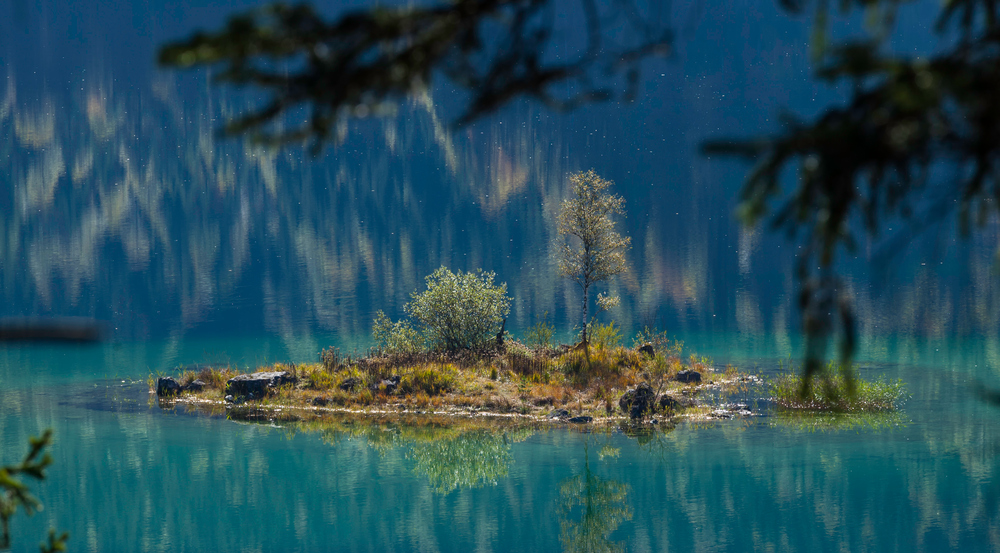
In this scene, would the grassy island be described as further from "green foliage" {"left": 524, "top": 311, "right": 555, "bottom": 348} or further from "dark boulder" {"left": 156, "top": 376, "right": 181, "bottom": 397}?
"green foliage" {"left": 524, "top": 311, "right": 555, "bottom": 348}

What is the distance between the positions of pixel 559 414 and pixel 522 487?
7083 mm

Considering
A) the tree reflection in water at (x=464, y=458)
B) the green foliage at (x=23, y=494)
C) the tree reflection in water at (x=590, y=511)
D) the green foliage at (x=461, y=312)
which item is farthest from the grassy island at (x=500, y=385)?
the green foliage at (x=23, y=494)

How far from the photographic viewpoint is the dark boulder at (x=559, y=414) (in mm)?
30703

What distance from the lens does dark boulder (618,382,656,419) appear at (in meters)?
30.3

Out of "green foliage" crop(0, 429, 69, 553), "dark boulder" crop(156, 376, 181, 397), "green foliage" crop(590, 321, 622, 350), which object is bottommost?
"dark boulder" crop(156, 376, 181, 397)

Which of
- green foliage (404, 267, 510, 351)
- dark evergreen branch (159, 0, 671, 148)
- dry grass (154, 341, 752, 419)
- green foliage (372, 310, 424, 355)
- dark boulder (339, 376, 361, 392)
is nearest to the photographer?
dark evergreen branch (159, 0, 671, 148)

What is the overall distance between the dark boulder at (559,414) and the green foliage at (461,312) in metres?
7.81

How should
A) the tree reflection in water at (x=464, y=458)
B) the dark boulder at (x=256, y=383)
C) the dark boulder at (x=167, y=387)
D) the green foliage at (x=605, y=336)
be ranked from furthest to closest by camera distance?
1. the dark boulder at (x=167, y=387)
2. the green foliage at (x=605, y=336)
3. the dark boulder at (x=256, y=383)
4. the tree reflection in water at (x=464, y=458)

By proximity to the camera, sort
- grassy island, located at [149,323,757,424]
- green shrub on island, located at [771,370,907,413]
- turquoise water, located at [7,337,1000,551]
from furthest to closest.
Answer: grassy island, located at [149,323,757,424], green shrub on island, located at [771,370,907,413], turquoise water, located at [7,337,1000,551]

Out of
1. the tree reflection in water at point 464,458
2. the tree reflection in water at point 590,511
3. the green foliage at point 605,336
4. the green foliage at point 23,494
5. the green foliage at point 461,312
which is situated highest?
the green foliage at point 461,312

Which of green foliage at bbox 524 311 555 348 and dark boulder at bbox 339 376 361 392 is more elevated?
green foliage at bbox 524 311 555 348

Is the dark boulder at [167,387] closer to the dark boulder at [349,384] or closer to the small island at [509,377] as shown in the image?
the small island at [509,377]

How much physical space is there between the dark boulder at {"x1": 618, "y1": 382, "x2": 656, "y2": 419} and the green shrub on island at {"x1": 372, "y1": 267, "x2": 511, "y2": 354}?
8643 millimetres

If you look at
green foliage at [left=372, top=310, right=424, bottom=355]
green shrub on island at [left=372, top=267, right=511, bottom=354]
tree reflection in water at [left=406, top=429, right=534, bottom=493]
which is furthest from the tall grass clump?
green foliage at [left=372, top=310, right=424, bottom=355]
